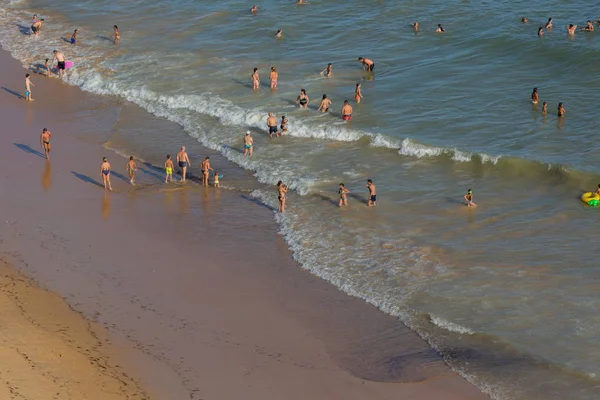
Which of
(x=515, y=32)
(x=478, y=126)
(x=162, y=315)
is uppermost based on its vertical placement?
(x=515, y=32)

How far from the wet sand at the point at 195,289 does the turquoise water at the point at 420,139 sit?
2.80ft

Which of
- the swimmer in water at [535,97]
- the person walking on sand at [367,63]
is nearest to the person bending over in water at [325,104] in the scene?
the person walking on sand at [367,63]

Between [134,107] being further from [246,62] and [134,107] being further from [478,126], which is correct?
[478,126]

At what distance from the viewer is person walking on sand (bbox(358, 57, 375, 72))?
35.9 metres

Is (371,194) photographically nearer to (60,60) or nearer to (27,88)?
(27,88)

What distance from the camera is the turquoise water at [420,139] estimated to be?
65.9 feet

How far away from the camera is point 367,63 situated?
118 ft

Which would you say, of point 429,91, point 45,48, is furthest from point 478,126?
point 45,48

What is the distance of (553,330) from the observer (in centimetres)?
1933

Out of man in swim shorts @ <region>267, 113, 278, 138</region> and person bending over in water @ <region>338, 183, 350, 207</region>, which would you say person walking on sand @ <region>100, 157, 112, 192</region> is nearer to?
man in swim shorts @ <region>267, 113, 278, 138</region>

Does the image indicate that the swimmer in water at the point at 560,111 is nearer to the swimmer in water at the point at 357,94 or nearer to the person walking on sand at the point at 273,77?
the swimmer in water at the point at 357,94

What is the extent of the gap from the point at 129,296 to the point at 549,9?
27038mm

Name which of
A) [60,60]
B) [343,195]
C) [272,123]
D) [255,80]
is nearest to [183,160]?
[272,123]

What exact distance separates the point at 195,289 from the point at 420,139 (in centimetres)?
1150
